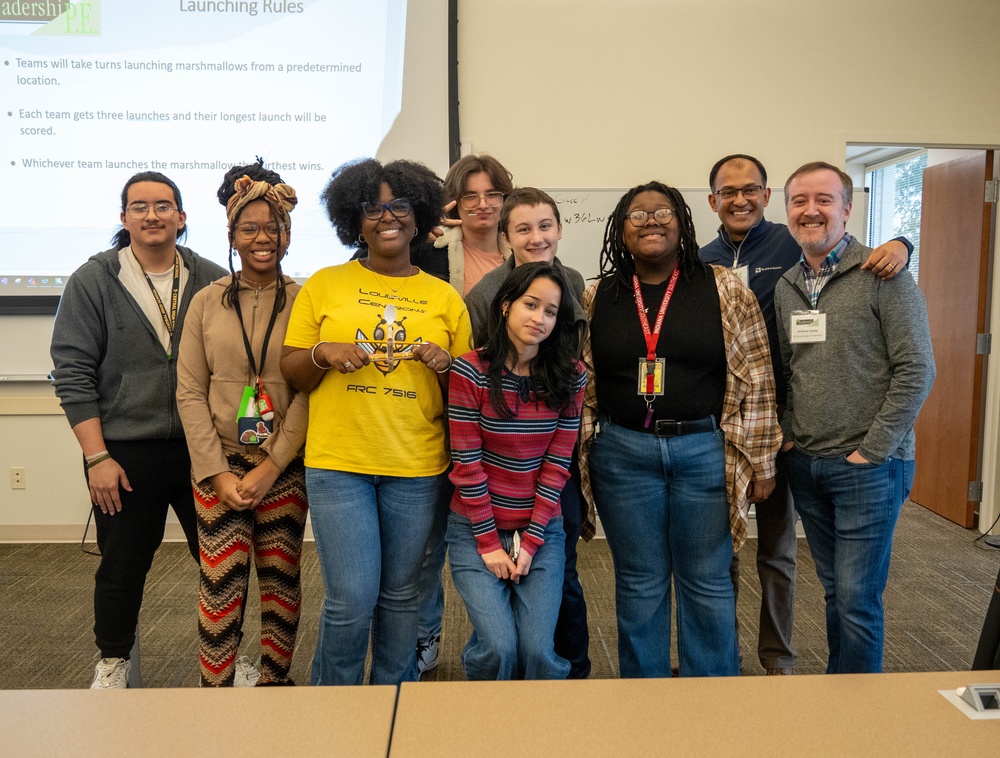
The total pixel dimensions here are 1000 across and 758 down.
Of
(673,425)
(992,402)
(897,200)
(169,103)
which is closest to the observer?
(673,425)

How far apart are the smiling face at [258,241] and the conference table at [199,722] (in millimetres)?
1155

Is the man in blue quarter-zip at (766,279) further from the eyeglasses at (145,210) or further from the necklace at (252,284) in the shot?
the eyeglasses at (145,210)

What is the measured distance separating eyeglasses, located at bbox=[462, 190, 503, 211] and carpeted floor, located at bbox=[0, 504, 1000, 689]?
1563mm

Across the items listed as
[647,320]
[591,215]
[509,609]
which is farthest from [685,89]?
[509,609]

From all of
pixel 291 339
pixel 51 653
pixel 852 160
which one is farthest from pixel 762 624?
pixel 852 160

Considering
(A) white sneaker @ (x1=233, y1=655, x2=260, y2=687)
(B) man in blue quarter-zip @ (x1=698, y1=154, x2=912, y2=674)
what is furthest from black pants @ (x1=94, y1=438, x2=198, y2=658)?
(B) man in blue quarter-zip @ (x1=698, y1=154, x2=912, y2=674)

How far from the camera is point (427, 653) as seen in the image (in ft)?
8.59

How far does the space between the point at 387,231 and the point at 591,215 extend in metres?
2.51

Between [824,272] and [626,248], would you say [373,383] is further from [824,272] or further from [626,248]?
[824,272]

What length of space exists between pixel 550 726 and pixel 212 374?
137 centimetres

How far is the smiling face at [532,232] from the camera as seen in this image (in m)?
2.07

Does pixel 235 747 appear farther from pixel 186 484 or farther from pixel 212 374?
pixel 186 484

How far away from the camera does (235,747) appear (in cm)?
102

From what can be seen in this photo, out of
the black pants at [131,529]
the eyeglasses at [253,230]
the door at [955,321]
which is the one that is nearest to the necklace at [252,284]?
the eyeglasses at [253,230]
